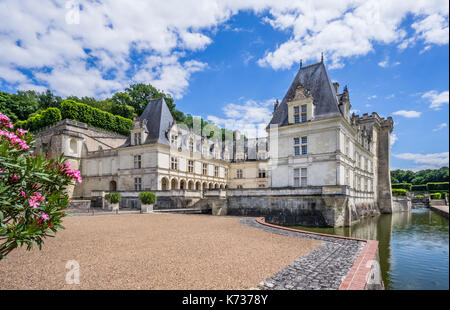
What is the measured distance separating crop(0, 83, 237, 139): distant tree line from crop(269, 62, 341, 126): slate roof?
27204mm

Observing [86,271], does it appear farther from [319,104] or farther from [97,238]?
[319,104]

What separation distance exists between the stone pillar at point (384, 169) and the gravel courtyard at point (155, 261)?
3409cm

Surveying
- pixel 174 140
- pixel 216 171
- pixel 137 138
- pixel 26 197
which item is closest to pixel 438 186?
pixel 216 171

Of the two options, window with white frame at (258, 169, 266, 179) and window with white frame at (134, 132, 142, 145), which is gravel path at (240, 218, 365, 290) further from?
window with white frame at (258, 169, 266, 179)

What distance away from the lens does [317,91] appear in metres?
25.2

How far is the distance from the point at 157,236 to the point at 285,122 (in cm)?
1825

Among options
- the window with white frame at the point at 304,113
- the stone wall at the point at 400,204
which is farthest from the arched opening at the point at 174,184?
the stone wall at the point at 400,204

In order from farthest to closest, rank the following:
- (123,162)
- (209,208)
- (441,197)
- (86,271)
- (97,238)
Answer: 1. (441,197)
2. (123,162)
3. (209,208)
4. (97,238)
5. (86,271)

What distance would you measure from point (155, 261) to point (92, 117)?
43756mm

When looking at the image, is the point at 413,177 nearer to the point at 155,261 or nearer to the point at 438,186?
the point at 438,186

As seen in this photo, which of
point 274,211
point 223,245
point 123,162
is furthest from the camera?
point 123,162

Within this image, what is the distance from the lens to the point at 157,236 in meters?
10.9

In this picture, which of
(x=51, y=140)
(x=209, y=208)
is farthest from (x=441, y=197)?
(x=51, y=140)

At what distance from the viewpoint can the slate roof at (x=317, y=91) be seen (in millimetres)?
23602
